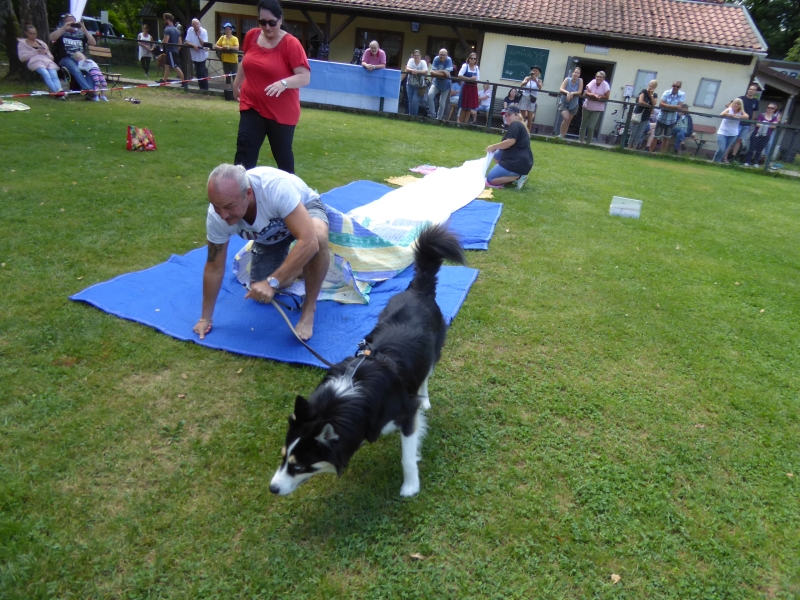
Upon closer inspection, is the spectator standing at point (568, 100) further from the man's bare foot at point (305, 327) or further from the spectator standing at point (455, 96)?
the man's bare foot at point (305, 327)

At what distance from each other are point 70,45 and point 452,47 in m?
13.5

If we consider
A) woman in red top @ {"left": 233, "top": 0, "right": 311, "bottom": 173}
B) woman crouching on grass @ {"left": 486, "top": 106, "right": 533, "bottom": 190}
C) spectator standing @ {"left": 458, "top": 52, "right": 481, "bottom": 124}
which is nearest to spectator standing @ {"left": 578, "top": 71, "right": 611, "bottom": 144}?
spectator standing @ {"left": 458, "top": 52, "right": 481, "bottom": 124}

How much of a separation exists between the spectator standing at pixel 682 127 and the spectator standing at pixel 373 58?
8803 millimetres

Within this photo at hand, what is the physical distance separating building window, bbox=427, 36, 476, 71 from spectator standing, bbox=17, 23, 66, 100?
13360 mm

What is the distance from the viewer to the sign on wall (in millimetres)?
18969

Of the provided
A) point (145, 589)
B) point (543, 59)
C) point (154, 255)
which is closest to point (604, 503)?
point (145, 589)

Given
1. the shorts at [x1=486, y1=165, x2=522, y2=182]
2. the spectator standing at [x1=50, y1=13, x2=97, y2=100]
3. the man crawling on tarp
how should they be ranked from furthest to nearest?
the spectator standing at [x1=50, y1=13, x2=97, y2=100], the shorts at [x1=486, y1=165, x2=522, y2=182], the man crawling on tarp

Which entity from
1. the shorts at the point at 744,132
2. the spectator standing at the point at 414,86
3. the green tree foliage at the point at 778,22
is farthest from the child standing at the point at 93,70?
the green tree foliage at the point at 778,22

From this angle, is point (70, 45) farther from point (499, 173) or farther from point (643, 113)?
point (643, 113)

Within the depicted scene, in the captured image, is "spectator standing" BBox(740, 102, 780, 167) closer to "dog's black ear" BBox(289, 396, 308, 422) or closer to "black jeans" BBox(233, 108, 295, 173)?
"black jeans" BBox(233, 108, 295, 173)

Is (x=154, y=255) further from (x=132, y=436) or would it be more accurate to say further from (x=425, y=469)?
(x=425, y=469)

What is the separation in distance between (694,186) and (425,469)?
11035 millimetres

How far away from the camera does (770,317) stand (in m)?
5.03

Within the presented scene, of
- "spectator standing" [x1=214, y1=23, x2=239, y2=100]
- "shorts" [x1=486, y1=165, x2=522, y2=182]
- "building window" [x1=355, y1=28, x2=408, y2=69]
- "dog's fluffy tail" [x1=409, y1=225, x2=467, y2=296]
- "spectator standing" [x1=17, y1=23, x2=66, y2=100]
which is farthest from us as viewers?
"building window" [x1=355, y1=28, x2=408, y2=69]
